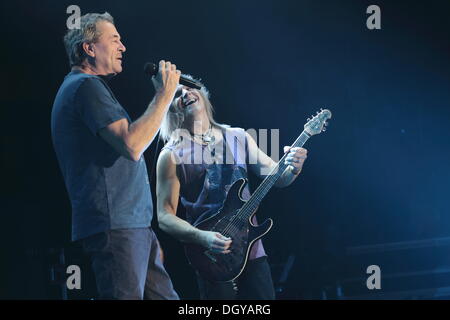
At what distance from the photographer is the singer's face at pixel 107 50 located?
7.31 ft

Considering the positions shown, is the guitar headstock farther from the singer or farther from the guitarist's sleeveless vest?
the singer

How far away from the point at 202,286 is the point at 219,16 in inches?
80.1

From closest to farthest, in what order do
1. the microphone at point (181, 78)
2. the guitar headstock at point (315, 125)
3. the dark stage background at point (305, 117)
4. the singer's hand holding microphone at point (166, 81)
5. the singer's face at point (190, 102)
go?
the singer's hand holding microphone at point (166, 81) < the microphone at point (181, 78) < the guitar headstock at point (315, 125) < the singer's face at point (190, 102) < the dark stage background at point (305, 117)

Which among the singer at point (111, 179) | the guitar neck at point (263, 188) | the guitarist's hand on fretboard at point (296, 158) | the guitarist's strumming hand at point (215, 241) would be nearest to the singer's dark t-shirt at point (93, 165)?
the singer at point (111, 179)

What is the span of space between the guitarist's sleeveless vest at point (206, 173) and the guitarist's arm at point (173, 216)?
4cm

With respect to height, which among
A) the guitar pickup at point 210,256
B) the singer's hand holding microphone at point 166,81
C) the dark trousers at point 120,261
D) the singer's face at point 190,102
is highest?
the singer's hand holding microphone at point 166,81

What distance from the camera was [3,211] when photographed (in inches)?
159

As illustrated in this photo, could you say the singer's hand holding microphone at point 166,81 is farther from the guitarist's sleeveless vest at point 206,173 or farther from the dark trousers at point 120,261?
the guitarist's sleeveless vest at point 206,173

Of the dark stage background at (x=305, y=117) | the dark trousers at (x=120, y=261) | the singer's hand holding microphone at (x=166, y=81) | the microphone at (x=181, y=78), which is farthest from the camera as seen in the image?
the dark stage background at (x=305, y=117)

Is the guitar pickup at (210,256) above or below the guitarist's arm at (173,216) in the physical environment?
below

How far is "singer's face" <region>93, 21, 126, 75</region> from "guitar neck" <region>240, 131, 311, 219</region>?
94cm

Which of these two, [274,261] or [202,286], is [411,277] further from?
[202,286]

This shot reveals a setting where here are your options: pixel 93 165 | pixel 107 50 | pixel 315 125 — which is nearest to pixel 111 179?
pixel 93 165

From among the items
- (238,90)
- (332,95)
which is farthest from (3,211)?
(332,95)
